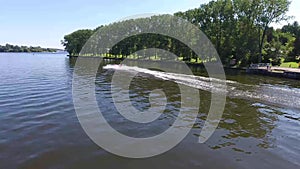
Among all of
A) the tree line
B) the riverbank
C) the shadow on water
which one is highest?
the tree line

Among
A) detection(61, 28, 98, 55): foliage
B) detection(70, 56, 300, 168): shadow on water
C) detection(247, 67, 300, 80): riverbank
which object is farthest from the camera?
detection(61, 28, 98, 55): foliage

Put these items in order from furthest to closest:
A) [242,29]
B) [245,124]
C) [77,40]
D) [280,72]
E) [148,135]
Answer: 1. [77,40]
2. [242,29]
3. [280,72]
4. [245,124]
5. [148,135]

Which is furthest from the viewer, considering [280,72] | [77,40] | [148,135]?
[77,40]

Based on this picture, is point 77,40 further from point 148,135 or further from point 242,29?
point 148,135

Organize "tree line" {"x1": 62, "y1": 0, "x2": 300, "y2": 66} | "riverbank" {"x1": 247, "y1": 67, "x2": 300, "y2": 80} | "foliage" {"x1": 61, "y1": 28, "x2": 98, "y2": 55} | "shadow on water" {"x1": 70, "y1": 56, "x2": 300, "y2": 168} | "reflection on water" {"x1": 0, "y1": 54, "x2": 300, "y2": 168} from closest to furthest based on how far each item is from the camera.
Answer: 1. "reflection on water" {"x1": 0, "y1": 54, "x2": 300, "y2": 168}
2. "shadow on water" {"x1": 70, "y1": 56, "x2": 300, "y2": 168}
3. "riverbank" {"x1": 247, "y1": 67, "x2": 300, "y2": 80}
4. "tree line" {"x1": 62, "y1": 0, "x2": 300, "y2": 66}
5. "foliage" {"x1": 61, "y1": 28, "x2": 98, "y2": 55}

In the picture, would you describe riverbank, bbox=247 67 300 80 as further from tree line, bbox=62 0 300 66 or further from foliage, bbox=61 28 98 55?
foliage, bbox=61 28 98 55

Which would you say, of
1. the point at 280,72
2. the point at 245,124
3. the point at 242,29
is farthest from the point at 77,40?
the point at 245,124

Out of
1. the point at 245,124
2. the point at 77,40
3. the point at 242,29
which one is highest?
the point at 77,40

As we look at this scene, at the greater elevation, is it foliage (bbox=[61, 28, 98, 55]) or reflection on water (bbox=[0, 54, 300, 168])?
foliage (bbox=[61, 28, 98, 55])

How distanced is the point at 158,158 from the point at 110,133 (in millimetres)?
2869

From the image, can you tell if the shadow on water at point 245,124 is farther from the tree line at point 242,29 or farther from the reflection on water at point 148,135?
the tree line at point 242,29

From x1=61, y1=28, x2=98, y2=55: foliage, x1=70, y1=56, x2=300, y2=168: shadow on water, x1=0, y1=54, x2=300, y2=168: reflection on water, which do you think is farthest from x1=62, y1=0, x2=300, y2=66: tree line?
x1=61, y1=28, x2=98, y2=55: foliage

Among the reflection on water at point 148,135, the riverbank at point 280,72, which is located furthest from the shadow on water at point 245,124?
the riverbank at point 280,72

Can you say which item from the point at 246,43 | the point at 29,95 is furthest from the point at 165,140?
the point at 246,43
